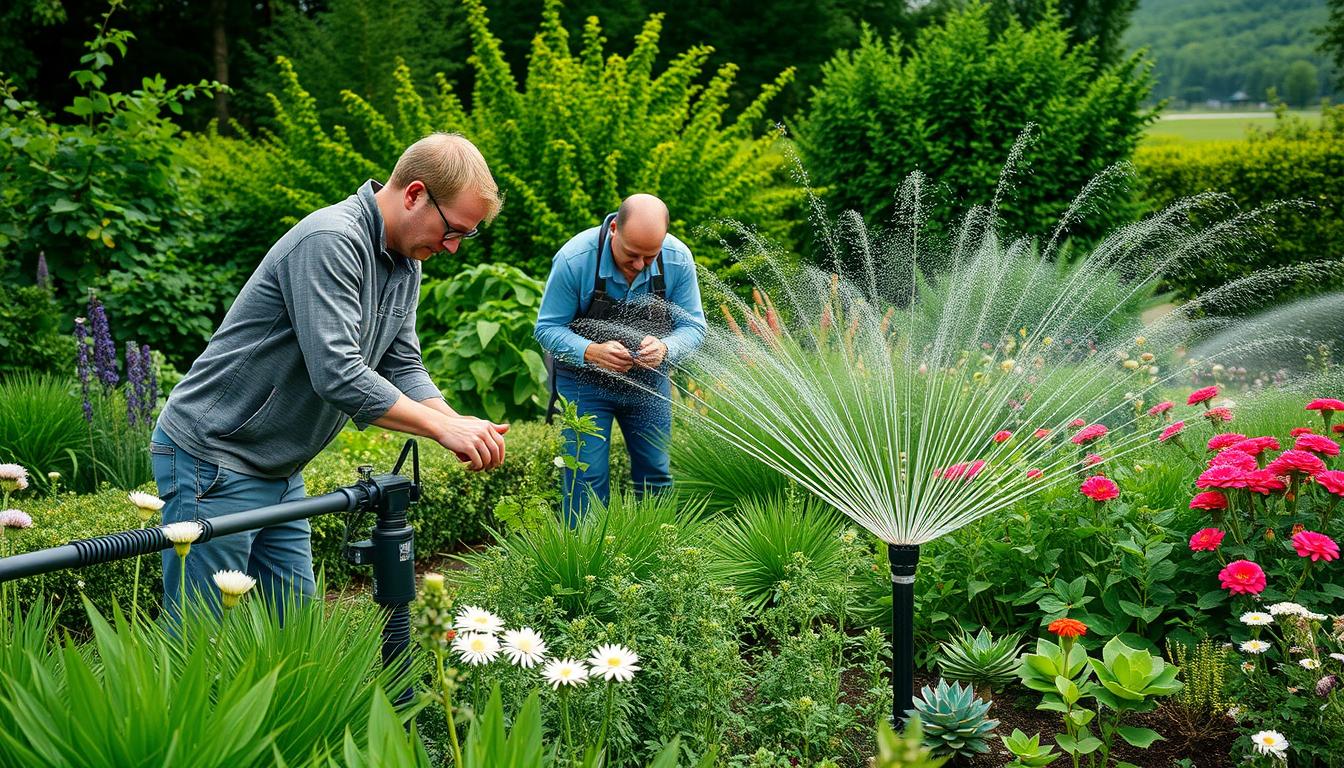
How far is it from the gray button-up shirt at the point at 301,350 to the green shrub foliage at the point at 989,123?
719 centimetres

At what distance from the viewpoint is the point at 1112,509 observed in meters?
3.54

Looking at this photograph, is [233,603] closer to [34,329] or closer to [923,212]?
[34,329]

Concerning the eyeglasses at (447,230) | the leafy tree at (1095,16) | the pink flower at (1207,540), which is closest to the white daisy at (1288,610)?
the pink flower at (1207,540)

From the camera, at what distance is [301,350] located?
2660 mm

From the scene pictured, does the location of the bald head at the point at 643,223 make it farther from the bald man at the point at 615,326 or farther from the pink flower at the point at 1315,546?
the pink flower at the point at 1315,546

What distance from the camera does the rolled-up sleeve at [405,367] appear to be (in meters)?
3.09

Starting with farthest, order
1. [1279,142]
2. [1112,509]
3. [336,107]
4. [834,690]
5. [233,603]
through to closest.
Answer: [336,107], [1279,142], [1112,509], [834,690], [233,603]

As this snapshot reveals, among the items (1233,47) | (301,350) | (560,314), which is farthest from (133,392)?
Answer: (1233,47)

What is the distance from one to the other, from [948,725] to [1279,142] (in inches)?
512

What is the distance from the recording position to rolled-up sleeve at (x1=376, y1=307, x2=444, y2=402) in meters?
3.09

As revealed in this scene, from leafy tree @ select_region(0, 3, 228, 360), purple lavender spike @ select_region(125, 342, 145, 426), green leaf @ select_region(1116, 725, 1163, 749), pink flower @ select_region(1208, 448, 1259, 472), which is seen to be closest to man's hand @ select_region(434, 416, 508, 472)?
green leaf @ select_region(1116, 725, 1163, 749)

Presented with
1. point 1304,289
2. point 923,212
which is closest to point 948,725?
point 923,212

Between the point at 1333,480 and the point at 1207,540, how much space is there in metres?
0.40

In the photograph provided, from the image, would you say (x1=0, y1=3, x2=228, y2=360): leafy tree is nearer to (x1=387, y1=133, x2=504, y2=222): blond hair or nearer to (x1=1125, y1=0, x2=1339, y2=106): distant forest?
(x1=387, y1=133, x2=504, y2=222): blond hair
